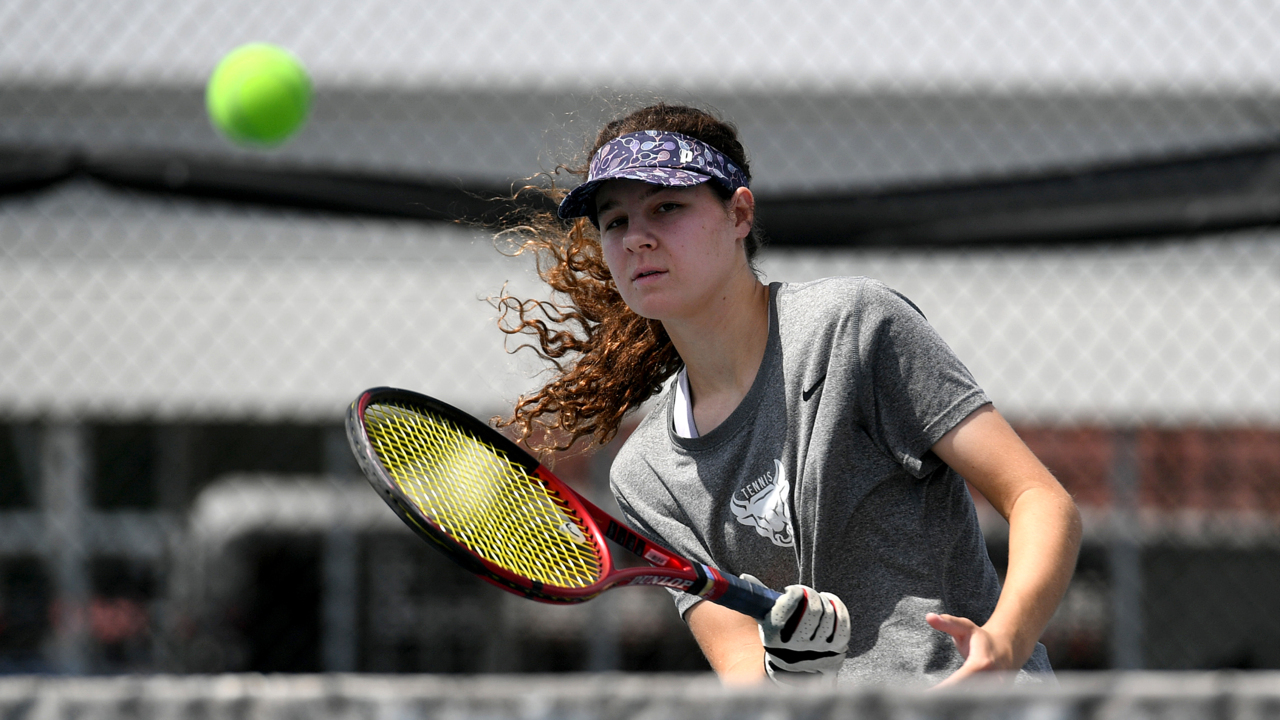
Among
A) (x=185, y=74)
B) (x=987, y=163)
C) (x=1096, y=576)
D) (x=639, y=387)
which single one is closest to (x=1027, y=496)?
(x=639, y=387)

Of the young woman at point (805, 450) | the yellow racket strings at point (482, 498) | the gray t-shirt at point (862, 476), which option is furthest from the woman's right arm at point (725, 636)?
the yellow racket strings at point (482, 498)

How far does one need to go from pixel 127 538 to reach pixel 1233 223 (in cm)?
617

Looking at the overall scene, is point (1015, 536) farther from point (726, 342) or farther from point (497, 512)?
point (497, 512)

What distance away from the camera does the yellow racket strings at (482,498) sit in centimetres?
152

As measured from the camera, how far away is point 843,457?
1513 millimetres

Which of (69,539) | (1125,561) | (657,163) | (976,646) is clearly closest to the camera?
(976,646)

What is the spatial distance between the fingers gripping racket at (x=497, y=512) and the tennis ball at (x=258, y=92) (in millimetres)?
2027

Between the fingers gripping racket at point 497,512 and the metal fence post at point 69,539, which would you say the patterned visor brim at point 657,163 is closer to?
the fingers gripping racket at point 497,512

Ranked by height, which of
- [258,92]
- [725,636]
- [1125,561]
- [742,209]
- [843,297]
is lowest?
[1125,561]

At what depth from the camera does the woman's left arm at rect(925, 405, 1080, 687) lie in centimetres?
121

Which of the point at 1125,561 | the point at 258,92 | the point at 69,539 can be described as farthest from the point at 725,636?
the point at 69,539

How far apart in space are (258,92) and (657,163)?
2.15 meters

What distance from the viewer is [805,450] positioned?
153 cm

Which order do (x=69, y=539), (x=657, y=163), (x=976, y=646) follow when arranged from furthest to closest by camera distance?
(x=69, y=539) → (x=657, y=163) → (x=976, y=646)
